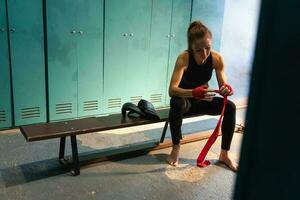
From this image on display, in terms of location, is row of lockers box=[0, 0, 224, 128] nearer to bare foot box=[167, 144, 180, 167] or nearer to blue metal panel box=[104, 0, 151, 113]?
blue metal panel box=[104, 0, 151, 113]

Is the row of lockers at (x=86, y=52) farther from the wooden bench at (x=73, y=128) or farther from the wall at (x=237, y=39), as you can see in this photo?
the wooden bench at (x=73, y=128)

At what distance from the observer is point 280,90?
0.51 m

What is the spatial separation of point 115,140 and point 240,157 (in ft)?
7.62

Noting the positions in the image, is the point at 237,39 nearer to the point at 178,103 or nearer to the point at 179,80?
the point at 179,80

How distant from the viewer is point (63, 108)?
3152 millimetres

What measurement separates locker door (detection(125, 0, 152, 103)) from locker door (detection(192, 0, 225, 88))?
643 millimetres

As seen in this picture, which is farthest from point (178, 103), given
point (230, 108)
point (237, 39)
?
point (237, 39)

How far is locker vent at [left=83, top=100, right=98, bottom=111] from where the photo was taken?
10.7ft

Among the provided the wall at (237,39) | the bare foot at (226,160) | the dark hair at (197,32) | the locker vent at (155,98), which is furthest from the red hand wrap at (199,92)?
the wall at (237,39)

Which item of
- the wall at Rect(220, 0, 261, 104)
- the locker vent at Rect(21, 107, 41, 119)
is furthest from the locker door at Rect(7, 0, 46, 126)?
the wall at Rect(220, 0, 261, 104)


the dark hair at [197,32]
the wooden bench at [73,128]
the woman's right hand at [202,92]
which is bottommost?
the wooden bench at [73,128]

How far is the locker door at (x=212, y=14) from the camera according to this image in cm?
371

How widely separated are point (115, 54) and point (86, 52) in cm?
31

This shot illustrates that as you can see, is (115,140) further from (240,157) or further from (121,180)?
(240,157)
